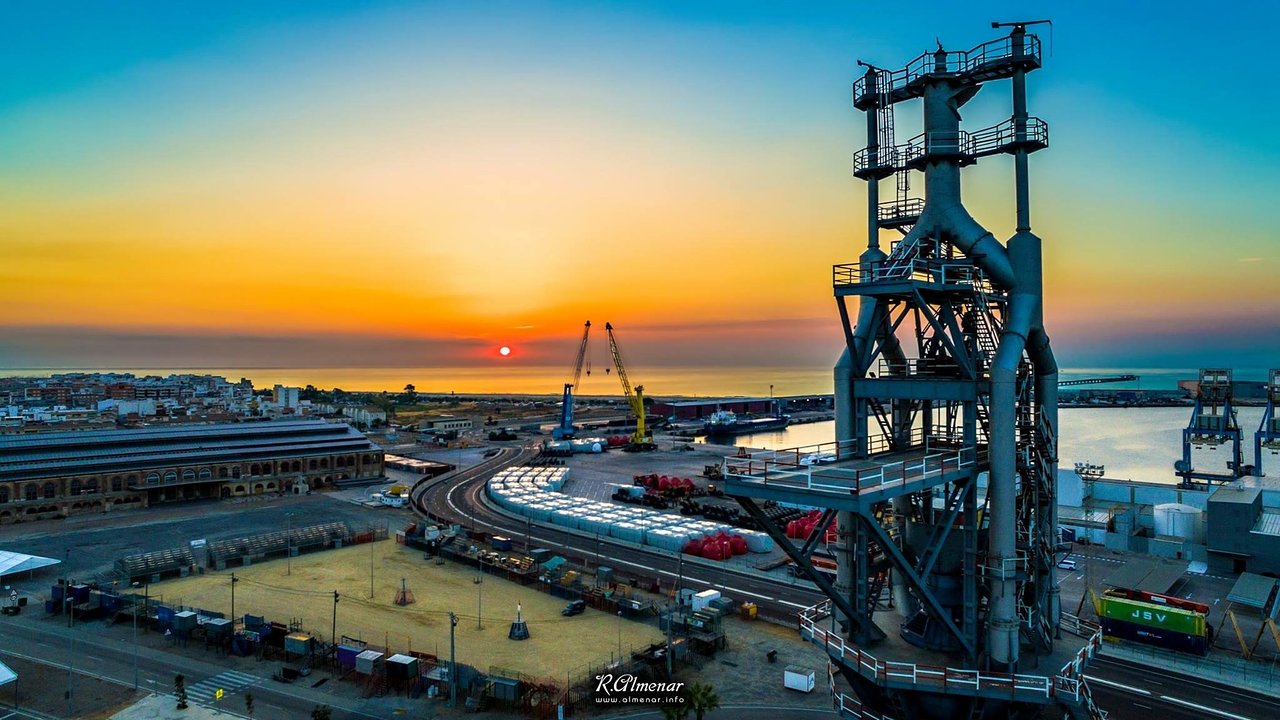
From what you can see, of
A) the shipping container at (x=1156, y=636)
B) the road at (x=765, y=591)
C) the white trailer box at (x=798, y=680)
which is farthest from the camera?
the shipping container at (x=1156, y=636)

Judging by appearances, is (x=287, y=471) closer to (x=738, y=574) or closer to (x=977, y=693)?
(x=738, y=574)

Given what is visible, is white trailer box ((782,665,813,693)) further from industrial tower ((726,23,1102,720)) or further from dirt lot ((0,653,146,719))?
dirt lot ((0,653,146,719))

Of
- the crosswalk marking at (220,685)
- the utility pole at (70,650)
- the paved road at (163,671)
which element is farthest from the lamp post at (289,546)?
the crosswalk marking at (220,685)

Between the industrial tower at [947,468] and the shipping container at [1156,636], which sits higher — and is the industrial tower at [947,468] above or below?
above

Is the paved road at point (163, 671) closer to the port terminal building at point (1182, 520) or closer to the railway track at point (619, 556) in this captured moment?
the railway track at point (619, 556)

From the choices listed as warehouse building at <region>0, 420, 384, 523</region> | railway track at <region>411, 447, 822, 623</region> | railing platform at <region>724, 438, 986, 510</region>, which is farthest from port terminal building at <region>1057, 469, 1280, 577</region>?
warehouse building at <region>0, 420, 384, 523</region>

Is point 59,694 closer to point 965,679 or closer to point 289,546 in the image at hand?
point 289,546

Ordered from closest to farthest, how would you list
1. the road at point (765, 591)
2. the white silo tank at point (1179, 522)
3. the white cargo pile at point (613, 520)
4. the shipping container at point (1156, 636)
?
the road at point (765, 591) < the shipping container at point (1156, 636) < the white silo tank at point (1179, 522) < the white cargo pile at point (613, 520)
